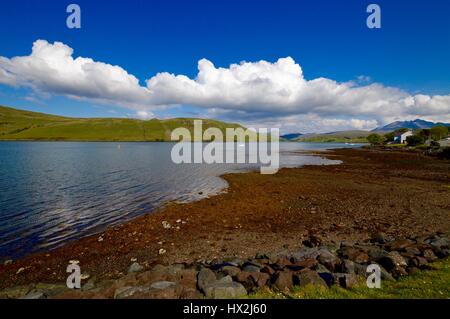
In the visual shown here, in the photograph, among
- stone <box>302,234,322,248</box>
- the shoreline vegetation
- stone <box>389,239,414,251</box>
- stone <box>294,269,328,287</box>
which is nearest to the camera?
stone <box>294,269,328,287</box>

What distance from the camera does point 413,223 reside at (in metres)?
18.8

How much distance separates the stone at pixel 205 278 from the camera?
9398 mm

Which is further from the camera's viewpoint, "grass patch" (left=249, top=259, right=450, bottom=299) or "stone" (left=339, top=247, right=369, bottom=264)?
"stone" (left=339, top=247, right=369, bottom=264)

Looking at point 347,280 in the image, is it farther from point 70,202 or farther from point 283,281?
point 70,202

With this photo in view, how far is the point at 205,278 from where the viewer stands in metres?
9.80

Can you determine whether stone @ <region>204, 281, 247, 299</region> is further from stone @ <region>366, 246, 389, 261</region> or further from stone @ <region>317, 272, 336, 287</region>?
stone @ <region>366, 246, 389, 261</region>

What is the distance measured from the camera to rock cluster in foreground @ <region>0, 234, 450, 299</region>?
895cm

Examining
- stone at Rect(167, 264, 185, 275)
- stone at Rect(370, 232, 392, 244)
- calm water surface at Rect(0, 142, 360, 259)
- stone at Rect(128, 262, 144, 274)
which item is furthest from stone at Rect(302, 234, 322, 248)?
calm water surface at Rect(0, 142, 360, 259)

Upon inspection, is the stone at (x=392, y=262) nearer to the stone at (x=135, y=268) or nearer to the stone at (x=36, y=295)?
the stone at (x=135, y=268)

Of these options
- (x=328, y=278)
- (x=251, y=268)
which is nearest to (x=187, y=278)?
(x=251, y=268)

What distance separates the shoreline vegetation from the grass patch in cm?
6

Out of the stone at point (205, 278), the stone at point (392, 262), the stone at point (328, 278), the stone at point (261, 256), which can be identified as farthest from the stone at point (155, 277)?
the stone at point (392, 262)
